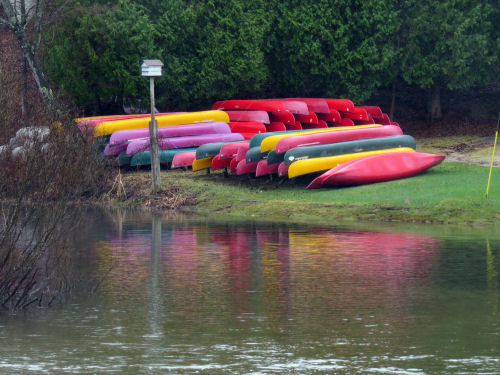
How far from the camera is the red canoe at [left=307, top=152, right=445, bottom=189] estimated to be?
24.1 meters

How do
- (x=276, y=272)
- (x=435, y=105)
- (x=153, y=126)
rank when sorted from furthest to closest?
(x=435, y=105) < (x=153, y=126) < (x=276, y=272)

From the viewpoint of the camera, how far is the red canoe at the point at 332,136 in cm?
2569

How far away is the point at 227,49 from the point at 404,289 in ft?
73.4

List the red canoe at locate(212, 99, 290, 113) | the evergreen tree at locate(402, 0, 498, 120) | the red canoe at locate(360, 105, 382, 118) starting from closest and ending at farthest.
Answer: the red canoe at locate(212, 99, 290, 113) < the red canoe at locate(360, 105, 382, 118) < the evergreen tree at locate(402, 0, 498, 120)

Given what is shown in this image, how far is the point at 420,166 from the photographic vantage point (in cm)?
2503

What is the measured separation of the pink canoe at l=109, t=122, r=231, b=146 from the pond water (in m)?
11.1

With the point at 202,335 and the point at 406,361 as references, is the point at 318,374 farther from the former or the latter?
the point at 202,335

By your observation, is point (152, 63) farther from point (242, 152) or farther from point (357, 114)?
point (357, 114)

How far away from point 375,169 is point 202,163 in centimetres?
522

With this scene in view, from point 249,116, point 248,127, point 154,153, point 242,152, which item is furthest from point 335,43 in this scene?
point 154,153

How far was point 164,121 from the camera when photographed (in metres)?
30.1

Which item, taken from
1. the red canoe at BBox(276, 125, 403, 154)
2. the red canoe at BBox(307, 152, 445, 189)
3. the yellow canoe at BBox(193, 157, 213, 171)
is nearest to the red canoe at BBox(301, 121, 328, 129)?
the red canoe at BBox(276, 125, 403, 154)

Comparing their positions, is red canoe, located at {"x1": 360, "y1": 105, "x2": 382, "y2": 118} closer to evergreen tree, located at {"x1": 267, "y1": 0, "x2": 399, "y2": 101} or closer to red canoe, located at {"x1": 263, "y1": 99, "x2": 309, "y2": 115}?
evergreen tree, located at {"x1": 267, "y1": 0, "x2": 399, "y2": 101}

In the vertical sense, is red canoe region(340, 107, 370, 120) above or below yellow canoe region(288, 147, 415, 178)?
above
